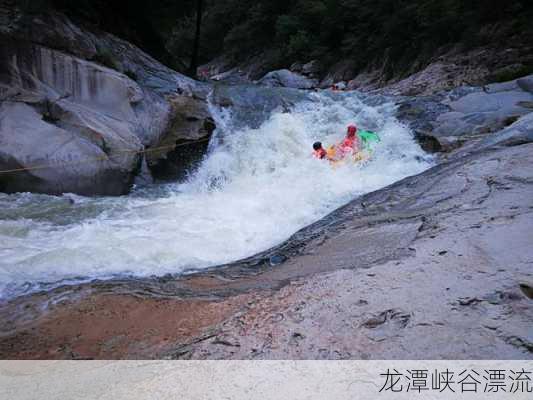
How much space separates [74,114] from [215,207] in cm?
299

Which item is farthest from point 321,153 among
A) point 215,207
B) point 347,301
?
point 347,301

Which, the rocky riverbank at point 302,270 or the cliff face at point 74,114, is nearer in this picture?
the rocky riverbank at point 302,270

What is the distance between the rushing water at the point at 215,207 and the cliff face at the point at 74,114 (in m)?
0.41

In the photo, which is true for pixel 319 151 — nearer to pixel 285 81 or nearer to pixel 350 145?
pixel 350 145

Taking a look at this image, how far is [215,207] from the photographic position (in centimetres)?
657

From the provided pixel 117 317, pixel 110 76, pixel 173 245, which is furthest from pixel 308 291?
pixel 110 76

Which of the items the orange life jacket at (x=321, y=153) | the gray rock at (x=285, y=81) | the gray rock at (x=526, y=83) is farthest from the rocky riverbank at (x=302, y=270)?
the gray rock at (x=285, y=81)

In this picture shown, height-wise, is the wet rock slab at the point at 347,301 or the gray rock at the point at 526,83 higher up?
the gray rock at the point at 526,83

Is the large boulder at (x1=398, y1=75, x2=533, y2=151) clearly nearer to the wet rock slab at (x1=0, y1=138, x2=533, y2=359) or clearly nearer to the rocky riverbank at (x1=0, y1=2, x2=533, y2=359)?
the rocky riverbank at (x1=0, y1=2, x2=533, y2=359)

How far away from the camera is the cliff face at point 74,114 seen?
6.74 metres

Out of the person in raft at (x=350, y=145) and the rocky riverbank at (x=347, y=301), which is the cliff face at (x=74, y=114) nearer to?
the person in raft at (x=350, y=145)

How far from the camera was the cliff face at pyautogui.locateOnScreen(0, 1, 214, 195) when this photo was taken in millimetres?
6738

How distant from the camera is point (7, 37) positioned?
7.45 meters

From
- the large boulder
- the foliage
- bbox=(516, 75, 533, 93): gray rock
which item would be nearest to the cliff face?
the foliage
